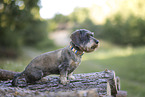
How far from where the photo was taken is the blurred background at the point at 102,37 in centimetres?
920

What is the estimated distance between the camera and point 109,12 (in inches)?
885

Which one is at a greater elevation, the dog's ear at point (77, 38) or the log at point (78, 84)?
the dog's ear at point (77, 38)

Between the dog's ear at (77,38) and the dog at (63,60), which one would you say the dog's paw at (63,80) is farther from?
the dog's ear at (77,38)

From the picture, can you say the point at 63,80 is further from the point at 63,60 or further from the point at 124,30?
the point at 124,30

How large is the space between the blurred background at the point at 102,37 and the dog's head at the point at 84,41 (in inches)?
141

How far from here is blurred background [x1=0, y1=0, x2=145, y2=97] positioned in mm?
9197

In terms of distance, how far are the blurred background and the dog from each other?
2.61 metres

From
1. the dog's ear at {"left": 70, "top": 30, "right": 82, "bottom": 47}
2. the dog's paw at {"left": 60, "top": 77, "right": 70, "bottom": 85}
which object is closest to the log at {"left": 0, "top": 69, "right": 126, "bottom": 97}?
the dog's paw at {"left": 60, "top": 77, "right": 70, "bottom": 85}

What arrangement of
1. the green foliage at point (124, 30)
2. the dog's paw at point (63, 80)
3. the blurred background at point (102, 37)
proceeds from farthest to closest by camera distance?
1. the green foliage at point (124, 30)
2. the blurred background at point (102, 37)
3. the dog's paw at point (63, 80)

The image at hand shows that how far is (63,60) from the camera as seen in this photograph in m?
3.81

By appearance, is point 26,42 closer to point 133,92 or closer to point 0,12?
point 0,12

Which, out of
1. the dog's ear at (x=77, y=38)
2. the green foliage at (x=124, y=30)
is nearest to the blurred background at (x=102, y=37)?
the green foliage at (x=124, y=30)

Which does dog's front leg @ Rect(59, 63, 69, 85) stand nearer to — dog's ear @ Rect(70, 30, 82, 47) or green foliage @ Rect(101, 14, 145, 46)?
dog's ear @ Rect(70, 30, 82, 47)

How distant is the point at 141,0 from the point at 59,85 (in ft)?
53.1
